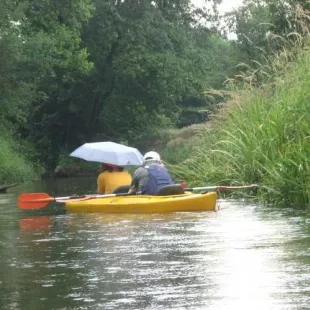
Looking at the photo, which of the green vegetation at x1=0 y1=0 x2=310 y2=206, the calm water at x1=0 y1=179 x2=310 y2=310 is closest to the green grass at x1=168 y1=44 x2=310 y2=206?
the calm water at x1=0 y1=179 x2=310 y2=310

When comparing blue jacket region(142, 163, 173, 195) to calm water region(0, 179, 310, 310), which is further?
blue jacket region(142, 163, 173, 195)

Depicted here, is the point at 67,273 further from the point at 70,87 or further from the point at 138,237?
the point at 70,87

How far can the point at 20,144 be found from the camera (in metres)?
45.0

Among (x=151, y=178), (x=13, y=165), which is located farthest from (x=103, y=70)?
(x=151, y=178)

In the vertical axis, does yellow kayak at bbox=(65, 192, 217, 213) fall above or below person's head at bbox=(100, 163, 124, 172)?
A: below

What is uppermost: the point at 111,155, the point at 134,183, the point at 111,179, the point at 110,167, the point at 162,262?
the point at 111,155

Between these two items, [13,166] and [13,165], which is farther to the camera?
[13,165]

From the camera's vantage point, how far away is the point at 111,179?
55.5 ft

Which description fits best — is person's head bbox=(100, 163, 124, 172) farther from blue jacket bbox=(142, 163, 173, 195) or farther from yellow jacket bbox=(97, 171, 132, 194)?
blue jacket bbox=(142, 163, 173, 195)

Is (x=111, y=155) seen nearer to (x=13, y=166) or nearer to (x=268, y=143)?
(x=268, y=143)

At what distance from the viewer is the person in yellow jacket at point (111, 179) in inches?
664

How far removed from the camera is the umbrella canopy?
56.0 ft

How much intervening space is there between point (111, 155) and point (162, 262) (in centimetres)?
811

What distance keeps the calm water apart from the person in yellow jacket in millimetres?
2589
